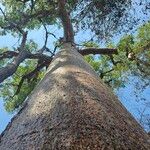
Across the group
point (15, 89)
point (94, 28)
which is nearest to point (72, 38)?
point (94, 28)

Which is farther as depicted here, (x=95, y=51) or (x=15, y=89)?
(x=15, y=89)

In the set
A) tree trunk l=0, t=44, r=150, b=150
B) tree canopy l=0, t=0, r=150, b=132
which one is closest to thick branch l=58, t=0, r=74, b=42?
tree canopy l=0, t=0, r=150, b=132

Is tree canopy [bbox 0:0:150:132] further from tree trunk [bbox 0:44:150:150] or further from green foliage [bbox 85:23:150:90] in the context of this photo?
tree trunk [bbox 0:44:150:150]

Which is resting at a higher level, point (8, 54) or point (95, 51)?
point (95, 51)

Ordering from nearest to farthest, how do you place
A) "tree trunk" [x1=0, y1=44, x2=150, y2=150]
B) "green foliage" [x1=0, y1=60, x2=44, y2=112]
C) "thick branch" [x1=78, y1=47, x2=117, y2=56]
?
"tree trunk" [x1=0, y1=44, x2=150, y2=150] < "thick branch" [x1=78, y1=47, x2=117, y2=56] < "green foliage" [x1=0, y1=60, x2=44, y2=112]

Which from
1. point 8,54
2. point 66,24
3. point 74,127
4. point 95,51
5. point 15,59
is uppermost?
point 95,51

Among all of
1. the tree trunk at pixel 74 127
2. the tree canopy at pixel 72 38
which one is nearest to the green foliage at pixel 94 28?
the tree canopy at pixel 72 38

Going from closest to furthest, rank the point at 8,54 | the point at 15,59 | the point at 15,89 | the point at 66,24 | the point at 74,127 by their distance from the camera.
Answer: the point at 74,127 → the point at 15,59 → the point at 66,24 → the point at 8,54 → the point at 15,89

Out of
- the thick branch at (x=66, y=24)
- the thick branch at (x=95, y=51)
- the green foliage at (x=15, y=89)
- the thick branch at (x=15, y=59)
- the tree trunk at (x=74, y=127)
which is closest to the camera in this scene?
the tree trunk at (x=74, y=127)

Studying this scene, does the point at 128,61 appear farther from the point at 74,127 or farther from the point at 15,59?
the point at 74,127

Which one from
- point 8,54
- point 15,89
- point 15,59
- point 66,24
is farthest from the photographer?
point 15,89

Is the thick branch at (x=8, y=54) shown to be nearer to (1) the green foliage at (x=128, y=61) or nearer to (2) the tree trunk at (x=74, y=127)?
(1) the green foliage at (x=128, y=61)

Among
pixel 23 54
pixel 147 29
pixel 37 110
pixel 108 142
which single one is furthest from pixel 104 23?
pixel 108 142

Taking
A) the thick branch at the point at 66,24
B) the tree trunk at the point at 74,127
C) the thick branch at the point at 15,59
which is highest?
the thick branch at the point at 66,24
